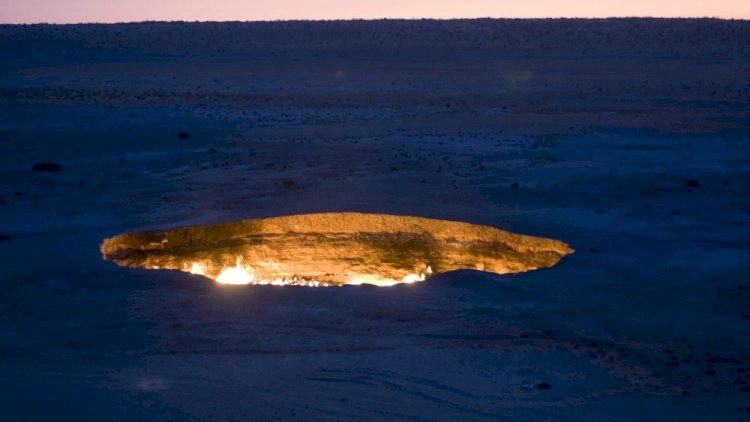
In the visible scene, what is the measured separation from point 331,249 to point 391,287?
7.95 ft

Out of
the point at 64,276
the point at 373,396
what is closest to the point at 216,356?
the point at 373,396

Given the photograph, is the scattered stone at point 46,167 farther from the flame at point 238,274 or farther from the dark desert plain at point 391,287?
the flame at point 238,274

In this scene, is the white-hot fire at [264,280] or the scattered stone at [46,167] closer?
the white-hot fire at [264,280]

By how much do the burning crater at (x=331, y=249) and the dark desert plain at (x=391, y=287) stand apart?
22cm

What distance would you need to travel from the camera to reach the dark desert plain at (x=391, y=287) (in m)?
5.62

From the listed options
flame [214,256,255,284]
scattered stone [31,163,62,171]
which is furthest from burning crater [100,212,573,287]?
scattered stone [31,163,62,171]

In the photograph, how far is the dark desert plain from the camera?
562 centimetres

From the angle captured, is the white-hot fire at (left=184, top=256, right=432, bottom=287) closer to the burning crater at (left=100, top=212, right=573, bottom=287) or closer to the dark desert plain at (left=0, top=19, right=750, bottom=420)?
the burning crater at (left=100, top=212, right=573, bottom=287)

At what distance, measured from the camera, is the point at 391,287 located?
7.54 metres

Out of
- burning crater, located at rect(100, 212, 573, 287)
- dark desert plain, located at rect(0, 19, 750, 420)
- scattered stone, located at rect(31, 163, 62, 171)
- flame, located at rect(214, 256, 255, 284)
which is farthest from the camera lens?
scattered stone, located at rect(31, 163, 62, 171)

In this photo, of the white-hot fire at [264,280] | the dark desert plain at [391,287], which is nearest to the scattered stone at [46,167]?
the dark desert plain at [391,287]

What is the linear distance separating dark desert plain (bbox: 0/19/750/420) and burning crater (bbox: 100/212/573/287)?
221mm

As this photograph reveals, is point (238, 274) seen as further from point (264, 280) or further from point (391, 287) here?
point (391, 287)

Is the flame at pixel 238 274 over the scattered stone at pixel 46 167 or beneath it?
beneath
